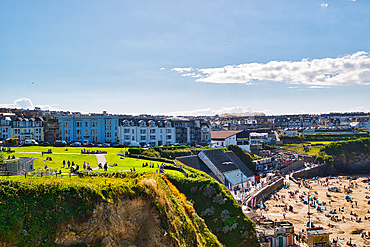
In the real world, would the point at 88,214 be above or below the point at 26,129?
below

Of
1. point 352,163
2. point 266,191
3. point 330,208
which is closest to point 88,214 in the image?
point 266,191

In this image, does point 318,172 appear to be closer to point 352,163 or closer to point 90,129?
point 352,163

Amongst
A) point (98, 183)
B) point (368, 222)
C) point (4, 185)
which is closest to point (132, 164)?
point (98, 183)

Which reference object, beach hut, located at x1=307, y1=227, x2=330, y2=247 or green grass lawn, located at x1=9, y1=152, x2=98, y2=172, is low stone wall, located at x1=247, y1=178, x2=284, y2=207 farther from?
green grass lawn, located at x1=9, y1=152, x2=98, y2=172

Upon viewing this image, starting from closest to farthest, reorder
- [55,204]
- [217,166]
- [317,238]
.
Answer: [55,204] → [317,238] → [217,166]

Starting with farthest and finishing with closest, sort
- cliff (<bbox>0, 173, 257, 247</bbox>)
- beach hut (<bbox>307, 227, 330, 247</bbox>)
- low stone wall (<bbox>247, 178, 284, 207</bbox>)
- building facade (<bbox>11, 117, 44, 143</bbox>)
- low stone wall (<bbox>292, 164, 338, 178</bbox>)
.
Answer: building facade (<bbox>11, 117, 44, 143</bbox>) → low stone wall (<bbox>292, 164, 338, 178</bbox>) → low stone wall (<bbox>247, 178, 284, 207</bbox>) → beach hut (<bbox>307, 227, 330, 247</bbox>) → cliff (<bbox>0, 173, 257, 247</bbox>)

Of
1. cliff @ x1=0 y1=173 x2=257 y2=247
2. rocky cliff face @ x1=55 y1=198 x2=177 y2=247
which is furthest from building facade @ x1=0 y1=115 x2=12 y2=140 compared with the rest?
rocky cliff face @ x1=55 y1=198 x2=177 y2=247

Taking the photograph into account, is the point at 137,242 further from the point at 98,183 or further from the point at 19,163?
the point at 19,163
